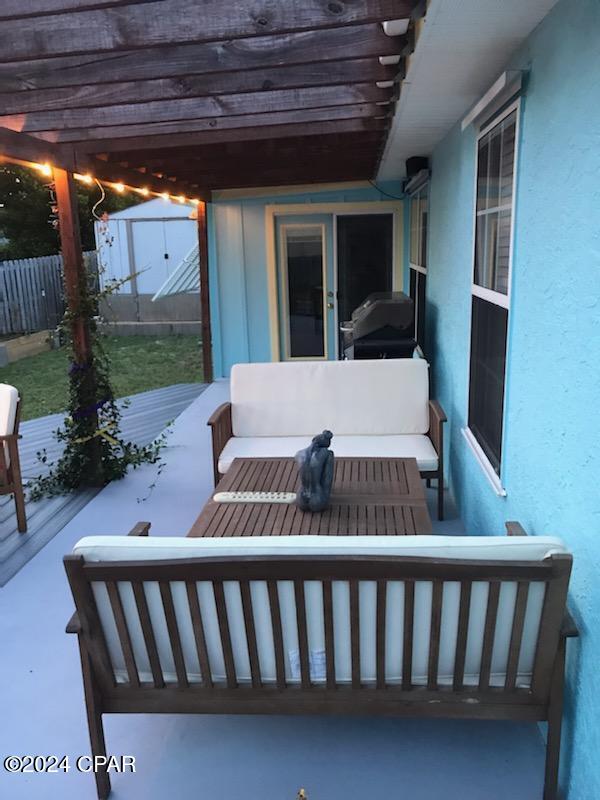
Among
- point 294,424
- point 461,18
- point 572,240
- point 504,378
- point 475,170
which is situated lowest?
point 294,424

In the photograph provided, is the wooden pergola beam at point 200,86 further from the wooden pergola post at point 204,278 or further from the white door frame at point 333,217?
the white door frame at point 333,217

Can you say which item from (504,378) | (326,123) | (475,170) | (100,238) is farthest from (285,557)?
(100,238)

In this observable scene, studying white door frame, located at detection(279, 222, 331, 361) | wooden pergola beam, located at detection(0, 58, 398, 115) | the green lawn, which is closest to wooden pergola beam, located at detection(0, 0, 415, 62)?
wooden pergola beam, located at detection(0, 58, 398, 115)

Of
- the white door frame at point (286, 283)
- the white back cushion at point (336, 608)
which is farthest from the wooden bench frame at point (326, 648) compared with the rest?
the white door frame at point (286, 283)

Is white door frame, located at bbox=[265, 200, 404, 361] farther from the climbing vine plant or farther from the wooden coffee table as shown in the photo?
the wooden coffee table

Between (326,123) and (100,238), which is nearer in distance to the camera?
(326,123)

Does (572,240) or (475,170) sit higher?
(475,170)

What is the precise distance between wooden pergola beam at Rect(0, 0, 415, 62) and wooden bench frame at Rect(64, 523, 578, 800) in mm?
1656

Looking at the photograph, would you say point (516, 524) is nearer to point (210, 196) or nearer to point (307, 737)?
point (307, 737)

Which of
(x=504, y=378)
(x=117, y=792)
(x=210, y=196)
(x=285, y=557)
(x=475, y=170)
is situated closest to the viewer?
(x=285, y=557)

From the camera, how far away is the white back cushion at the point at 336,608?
1736mm

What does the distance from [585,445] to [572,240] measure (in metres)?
0.59

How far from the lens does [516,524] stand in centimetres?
225

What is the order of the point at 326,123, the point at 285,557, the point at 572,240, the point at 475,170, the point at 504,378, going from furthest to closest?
1. the point at 326,123
2. the point at 475,170
3. the point at 504,378
4. the point at 572,240
5. the point at 285,557
